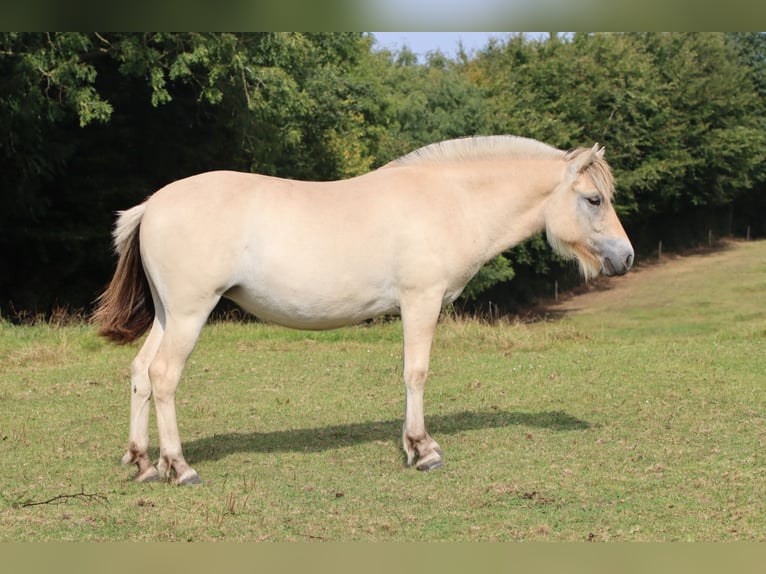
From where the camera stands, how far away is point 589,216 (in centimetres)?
732

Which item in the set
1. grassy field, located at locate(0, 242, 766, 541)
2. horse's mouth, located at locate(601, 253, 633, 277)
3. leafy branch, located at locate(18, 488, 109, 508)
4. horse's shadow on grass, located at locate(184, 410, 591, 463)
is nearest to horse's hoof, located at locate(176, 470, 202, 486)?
grassy field, located at locate(0, 242, 766, 541)

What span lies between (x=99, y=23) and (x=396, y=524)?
346 cm

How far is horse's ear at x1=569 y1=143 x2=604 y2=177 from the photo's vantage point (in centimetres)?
720

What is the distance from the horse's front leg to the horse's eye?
1.54 m

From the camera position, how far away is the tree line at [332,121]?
2025 cm

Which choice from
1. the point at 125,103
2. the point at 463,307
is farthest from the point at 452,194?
the point at 463,307

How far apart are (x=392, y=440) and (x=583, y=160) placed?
9.95 ft

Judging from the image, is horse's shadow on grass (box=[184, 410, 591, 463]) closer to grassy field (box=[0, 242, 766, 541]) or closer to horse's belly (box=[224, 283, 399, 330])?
grassy field (box=[0, 242, 766, 541])

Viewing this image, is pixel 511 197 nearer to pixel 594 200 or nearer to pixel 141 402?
pixel 594 200

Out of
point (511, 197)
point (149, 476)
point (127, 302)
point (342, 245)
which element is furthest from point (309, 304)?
point (511, 197)

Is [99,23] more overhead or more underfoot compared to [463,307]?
more overhead

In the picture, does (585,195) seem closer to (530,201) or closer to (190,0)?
(530,201)

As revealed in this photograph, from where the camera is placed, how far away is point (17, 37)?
18516 millimetres

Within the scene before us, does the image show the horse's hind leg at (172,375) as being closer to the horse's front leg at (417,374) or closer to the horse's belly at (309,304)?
the horse's belly at (309,304)
